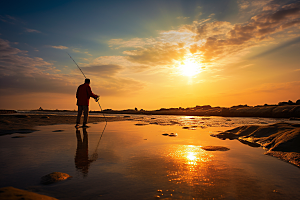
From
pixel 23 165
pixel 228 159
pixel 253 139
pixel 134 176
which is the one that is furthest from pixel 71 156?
pixel 253 139

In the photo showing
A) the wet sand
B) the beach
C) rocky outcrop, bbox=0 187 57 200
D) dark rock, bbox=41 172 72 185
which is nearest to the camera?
rocky outcrop, bbox=0 187 57 200

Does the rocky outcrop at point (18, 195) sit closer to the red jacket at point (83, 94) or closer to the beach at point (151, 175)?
the beach at point (151, 175)

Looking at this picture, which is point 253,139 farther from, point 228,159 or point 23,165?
point 23,165

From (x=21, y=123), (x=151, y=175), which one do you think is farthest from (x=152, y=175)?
(x=21, y=123)

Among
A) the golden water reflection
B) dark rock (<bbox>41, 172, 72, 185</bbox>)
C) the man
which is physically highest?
the man

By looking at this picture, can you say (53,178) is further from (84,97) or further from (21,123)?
(21,123)

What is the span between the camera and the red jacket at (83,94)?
11297 millimetres

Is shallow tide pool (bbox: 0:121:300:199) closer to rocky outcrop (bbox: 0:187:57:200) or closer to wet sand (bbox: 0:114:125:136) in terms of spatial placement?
rocky outcrop (bbox: 0:187:57:200)

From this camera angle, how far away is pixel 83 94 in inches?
447

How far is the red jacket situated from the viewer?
11297 millimetres

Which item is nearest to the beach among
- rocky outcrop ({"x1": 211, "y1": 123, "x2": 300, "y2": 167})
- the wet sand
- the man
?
rocky outcrop ({"x1": 211, "y1": 123, "x2": 300, "y2": 167})

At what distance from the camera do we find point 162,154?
422cm

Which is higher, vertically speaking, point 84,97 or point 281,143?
point 84,97

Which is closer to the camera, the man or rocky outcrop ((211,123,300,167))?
rocky outcrop ((211,123,300,167))
